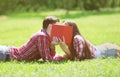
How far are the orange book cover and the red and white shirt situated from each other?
19 centimetres

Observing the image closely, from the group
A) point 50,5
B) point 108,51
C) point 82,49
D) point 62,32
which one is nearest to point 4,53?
point 62,32

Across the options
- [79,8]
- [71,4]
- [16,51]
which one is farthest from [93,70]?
[79,8]

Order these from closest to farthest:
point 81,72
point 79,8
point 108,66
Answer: point 81,72 → point 108,66 → point 79,8

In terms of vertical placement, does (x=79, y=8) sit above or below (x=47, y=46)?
below

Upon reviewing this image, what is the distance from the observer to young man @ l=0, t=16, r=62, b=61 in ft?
34.5

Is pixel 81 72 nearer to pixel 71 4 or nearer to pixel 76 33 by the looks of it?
pixel 76 33

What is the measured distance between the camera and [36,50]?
35.3 ft

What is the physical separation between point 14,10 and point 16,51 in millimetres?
42619

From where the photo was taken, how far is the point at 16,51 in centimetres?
1083

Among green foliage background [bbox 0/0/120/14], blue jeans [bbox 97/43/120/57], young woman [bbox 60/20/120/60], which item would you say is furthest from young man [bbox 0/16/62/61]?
green foliage background [bbox 0/0/120/14]

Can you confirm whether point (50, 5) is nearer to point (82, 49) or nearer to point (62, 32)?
point (82, 49)

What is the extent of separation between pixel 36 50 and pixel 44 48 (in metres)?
0.38

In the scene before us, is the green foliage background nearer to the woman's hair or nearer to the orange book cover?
the woman's hair

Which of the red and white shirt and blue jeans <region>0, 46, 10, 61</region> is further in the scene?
blue jeans <region>0, 46, 10, 61</region>
